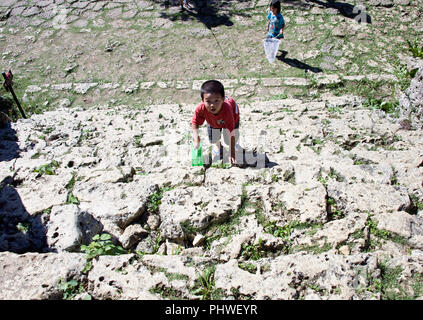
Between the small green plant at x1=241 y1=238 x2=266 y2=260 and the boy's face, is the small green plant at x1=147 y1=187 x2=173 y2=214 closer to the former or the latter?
the small green plant at x1=241 y1=238 x2=266 y2=260

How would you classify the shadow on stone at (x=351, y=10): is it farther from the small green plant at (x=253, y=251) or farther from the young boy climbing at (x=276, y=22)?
the small green plant at (x=253, y=251)

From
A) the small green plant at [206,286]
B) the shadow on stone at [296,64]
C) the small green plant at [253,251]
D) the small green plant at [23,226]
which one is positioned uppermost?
the shadow on stone at [296,64]

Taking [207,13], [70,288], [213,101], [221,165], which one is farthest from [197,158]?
[207,13]

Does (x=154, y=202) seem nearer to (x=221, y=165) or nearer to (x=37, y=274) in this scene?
(x=221, y=165)

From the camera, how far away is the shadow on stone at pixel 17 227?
2.12 m

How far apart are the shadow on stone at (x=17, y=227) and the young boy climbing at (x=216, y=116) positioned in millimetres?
1871

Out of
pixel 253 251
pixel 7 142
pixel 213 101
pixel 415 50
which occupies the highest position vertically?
pixel 415 50

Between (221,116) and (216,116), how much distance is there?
7 centimetres

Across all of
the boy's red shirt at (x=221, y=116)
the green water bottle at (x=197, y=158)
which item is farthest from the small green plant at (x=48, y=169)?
the boy's red shirt at (x=221, y=116)

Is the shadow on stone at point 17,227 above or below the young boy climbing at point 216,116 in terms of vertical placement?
below

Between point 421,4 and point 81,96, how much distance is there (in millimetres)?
8914

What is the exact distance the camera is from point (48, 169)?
3.34m

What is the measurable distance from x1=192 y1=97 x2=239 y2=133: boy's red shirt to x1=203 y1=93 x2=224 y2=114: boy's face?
7.1 inches

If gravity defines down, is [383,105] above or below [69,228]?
above
